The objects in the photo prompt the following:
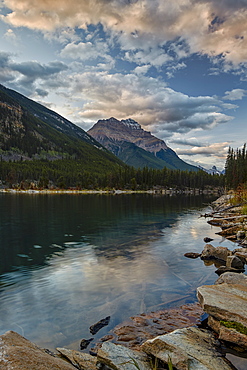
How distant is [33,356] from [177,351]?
4.96m

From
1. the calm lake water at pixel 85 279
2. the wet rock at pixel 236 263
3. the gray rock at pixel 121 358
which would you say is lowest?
the calm lake water at pixel 85 279

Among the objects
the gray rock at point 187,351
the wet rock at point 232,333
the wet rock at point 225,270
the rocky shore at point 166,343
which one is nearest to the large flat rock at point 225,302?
the rocky shore at point 166,343

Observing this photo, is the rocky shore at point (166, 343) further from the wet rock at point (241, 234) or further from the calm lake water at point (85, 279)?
the wet rock at point (241, 234)

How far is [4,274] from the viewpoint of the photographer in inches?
883

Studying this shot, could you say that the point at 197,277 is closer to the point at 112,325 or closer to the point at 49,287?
the point at 112,325

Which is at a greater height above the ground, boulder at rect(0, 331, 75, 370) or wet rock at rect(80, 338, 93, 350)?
boulder at rect(0, 331, 75, 370)

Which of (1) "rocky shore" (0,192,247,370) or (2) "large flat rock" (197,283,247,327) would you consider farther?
(2) "large flat rock" (197,283,247,327)

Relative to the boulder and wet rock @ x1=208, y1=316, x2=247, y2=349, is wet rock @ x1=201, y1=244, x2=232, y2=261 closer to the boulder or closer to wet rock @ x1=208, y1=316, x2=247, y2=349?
wet rock @ x1=208, y1=316, x2=247, y2=349

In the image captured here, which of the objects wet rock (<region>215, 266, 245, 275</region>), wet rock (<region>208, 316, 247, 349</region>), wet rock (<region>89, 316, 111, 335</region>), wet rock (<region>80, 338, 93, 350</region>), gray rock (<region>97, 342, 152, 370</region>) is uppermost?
gray rock (<region>97, 342, 152, 370</region>)

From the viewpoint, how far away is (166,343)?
9141 millimetres

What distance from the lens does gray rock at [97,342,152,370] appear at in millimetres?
8055

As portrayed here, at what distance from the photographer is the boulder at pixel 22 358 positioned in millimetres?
6980

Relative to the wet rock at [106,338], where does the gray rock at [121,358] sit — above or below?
above

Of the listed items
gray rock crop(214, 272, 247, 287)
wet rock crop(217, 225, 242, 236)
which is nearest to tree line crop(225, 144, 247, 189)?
wet rock crop(217, 225, 242, 236)
